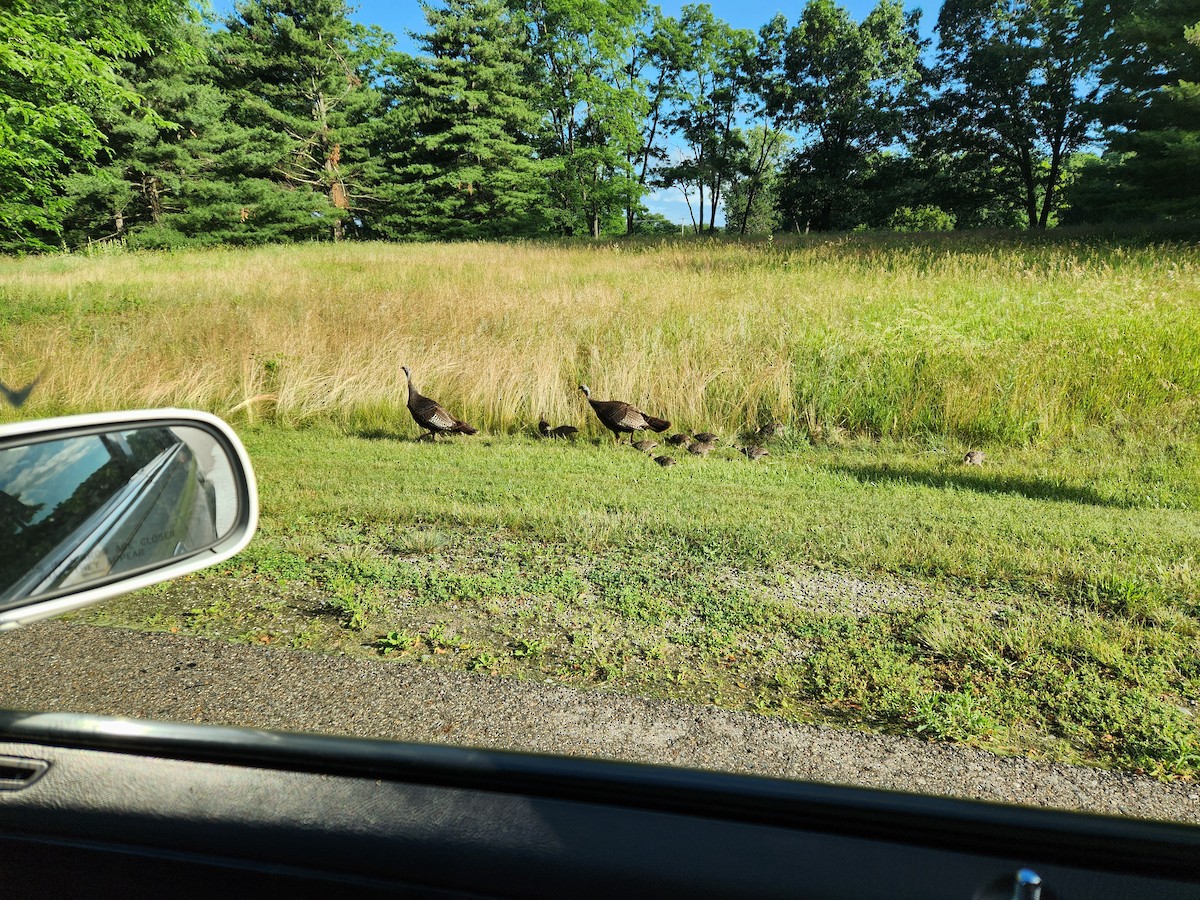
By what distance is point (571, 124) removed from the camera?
144 feet

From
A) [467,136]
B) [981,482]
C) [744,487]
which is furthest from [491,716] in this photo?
[467,136]

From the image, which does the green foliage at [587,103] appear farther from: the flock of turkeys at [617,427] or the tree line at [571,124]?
the flock of turkeys at [617,427]

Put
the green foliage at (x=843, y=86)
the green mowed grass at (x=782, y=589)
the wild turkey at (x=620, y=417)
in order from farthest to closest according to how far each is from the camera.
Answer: the green foliage at (x=843, y=86), the wild turkey at (x=620, y=417), the green mowed grass at (x=782, y=589)

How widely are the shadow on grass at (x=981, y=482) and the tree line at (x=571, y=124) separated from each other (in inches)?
1098

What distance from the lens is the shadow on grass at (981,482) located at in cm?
582

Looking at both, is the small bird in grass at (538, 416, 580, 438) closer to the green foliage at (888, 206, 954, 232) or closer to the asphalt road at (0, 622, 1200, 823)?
the asphalt road at (0, 622, 1200, 823)

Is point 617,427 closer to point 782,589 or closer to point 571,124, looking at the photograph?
point 782,589

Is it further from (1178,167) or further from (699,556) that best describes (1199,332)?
(1178,167)

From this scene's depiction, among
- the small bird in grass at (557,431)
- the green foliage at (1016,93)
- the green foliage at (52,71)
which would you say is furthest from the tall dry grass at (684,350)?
the green foliage at (1016,93)

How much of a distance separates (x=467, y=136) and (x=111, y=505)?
42.6 meters

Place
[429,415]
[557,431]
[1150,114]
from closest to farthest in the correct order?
[429,415] → [557,431] → [1150,114]

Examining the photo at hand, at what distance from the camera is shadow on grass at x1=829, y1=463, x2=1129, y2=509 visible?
582 centimetres

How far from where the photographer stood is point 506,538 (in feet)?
16.1

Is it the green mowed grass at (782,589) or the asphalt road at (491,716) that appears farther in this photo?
the green mowed grass at (782,589)
